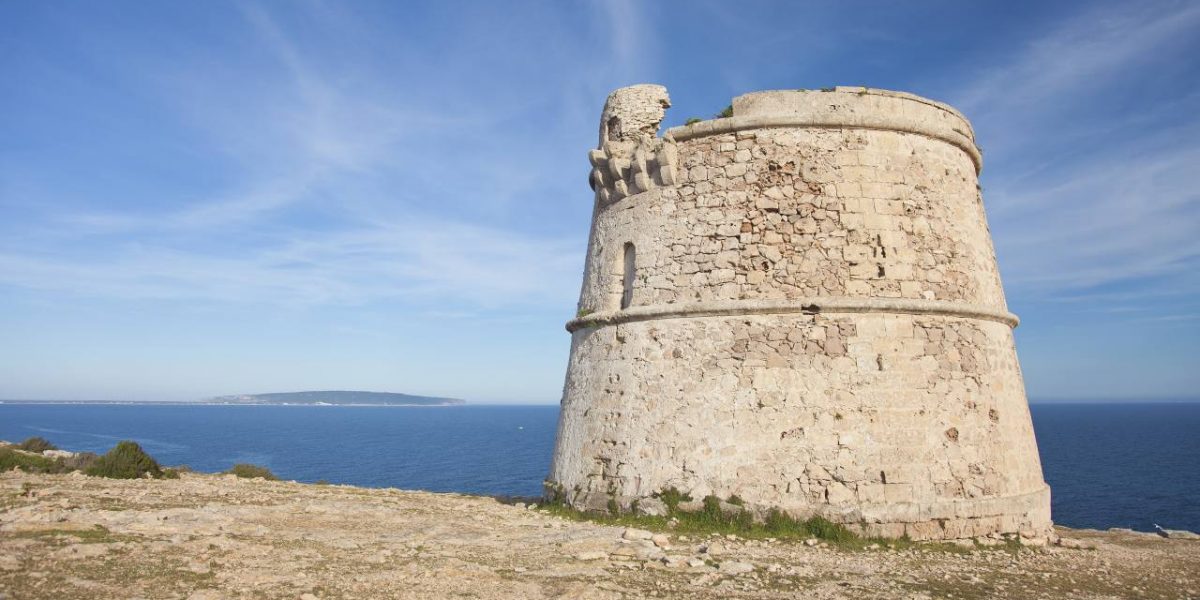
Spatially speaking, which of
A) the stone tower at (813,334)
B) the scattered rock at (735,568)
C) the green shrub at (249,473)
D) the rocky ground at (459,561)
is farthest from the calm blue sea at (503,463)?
the scattered rock at (735,568)

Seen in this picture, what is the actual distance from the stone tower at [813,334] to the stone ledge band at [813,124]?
0.03 metres

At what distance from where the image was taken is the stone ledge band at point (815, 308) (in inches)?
339

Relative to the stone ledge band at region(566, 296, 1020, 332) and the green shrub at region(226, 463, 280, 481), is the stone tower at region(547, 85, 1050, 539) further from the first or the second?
the green shrub at region(226, 463, 280, 481)

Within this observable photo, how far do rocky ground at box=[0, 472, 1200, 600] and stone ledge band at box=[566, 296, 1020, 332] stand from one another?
8.86 feet

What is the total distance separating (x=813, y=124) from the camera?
30.7ft

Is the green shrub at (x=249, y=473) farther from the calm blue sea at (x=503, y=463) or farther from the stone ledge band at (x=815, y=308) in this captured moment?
the calm blue sea at (x=503, y=463)

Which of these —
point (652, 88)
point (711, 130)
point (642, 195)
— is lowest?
point (642, 195)

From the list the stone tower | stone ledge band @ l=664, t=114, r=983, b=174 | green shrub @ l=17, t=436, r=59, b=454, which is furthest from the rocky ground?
green shrub @ l=17, t=436, r=59, b=454

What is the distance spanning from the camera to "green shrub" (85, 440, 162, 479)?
1224 centimetres

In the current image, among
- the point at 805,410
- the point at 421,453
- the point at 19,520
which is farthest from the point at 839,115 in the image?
the point at 421,453

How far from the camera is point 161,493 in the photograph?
33.6 feet

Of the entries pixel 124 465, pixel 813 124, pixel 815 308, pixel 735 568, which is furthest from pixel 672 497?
pixel 124 465

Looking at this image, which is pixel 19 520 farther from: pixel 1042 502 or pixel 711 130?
pixel 1042 502

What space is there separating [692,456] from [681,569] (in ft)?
6.92
